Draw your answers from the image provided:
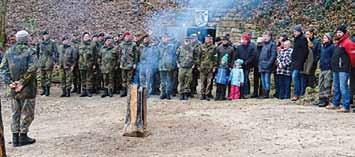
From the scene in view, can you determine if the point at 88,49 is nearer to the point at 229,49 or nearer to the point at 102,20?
the point at 229,49

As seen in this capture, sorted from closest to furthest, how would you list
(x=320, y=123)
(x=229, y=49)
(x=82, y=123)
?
(x=320, y=123) < (x=82, y=123) < (x=229, y=49)

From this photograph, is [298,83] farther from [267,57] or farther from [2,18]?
[2,18]

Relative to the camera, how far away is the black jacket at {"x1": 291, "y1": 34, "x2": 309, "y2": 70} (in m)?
14.8

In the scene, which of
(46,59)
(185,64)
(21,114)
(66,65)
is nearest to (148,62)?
(185,64)

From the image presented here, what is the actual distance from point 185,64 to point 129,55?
1473mm

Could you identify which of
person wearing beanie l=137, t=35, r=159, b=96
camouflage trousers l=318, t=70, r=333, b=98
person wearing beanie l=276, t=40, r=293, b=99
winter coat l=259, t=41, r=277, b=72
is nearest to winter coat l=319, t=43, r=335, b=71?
camouflage trousers l=318, t=70, r=333, b=98

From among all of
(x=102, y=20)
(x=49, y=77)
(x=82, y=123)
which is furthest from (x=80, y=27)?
(x=82, y=123)

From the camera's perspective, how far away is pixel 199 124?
39.8 feet

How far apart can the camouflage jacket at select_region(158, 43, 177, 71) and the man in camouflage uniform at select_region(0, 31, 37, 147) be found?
5199 millimetres

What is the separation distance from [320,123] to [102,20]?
15.3m

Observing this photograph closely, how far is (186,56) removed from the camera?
15.6 m

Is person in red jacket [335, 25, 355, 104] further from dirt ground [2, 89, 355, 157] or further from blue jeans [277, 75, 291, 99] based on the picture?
blue jeans [277, 75, 291, 99]

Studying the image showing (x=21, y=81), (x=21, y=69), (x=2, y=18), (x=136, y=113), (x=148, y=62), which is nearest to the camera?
(x=21, y=81)

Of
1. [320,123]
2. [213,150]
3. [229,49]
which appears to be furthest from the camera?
[229,49]
